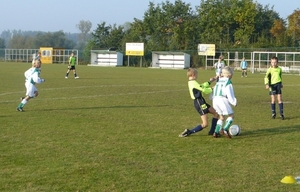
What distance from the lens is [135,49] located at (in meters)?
65.4

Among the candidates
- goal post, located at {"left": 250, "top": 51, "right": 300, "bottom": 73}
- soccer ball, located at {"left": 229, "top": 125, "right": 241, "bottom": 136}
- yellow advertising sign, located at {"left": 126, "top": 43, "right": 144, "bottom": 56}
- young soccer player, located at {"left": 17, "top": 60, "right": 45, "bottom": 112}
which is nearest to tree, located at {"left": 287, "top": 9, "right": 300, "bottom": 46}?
goal post, located at {"left": 250, "top": 51, "right": 300, "bottom": 73}

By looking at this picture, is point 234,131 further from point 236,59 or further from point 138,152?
point 236,59

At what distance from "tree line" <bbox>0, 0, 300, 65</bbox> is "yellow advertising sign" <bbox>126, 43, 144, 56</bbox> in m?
3.88

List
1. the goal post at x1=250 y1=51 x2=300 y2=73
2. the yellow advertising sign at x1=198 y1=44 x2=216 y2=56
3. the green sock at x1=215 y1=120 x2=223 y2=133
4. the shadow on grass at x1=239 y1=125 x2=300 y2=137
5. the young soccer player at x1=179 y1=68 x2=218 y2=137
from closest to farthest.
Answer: the young soccer player at x1=179 y1=68 x2=218 y2=137 < the green sock at x1=215 y1=120 x2=223 y2=133 < the shadow on grass at x1=239 y1=125 x2=300 y2=137 < the goal post at x1=250 y1=51 x2=300 y2=73 < the yellow advertising sign at x1=198 y1=44 x2=216 y2=56

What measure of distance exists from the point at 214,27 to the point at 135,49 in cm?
1135

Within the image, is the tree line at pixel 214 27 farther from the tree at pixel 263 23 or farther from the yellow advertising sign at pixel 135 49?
the yellow advertising sign at pixel 135 49

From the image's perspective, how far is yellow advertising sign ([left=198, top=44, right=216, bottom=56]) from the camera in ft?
189

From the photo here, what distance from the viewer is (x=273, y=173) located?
6.73 m

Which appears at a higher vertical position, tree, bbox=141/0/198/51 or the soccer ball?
tree, bbox=141/0/198/51

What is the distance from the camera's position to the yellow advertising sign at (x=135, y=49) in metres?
64.8

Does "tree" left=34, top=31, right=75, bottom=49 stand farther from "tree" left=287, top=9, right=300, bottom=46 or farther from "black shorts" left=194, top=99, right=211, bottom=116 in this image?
"black shorts" left=194, top=99, right=211, bottom=116

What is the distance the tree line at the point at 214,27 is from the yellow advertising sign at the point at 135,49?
12.7 feet

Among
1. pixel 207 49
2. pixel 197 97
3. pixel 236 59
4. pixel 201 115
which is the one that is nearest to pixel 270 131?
pixel 201 115

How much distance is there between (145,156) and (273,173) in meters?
2.03
